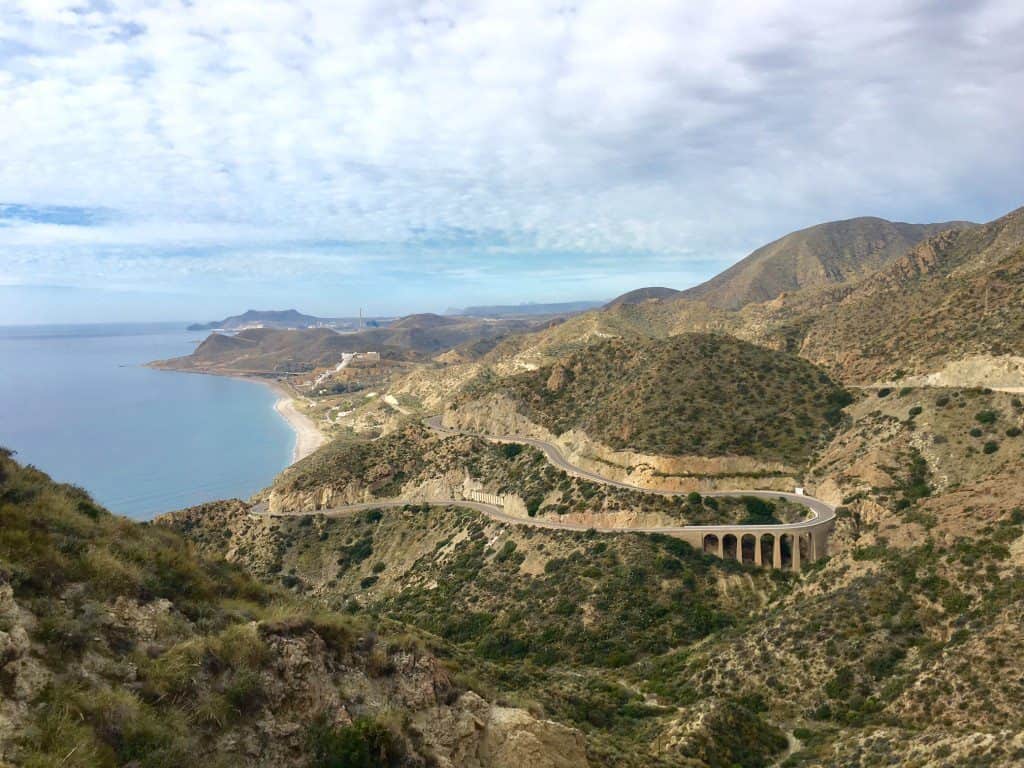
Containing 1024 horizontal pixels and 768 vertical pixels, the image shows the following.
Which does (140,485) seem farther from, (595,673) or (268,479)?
(595,673)

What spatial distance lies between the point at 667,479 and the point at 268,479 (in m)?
74.7

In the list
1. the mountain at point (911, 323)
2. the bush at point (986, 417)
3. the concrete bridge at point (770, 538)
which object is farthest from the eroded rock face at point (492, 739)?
the mountain at point (911, 323)

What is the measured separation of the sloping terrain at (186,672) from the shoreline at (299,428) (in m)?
97.5

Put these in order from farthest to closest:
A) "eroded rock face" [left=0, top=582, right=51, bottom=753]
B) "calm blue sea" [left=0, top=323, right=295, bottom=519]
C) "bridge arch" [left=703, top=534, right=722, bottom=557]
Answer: "calm blue sea" [left=0, top=323, right=295, bottom=519]
"bridge arch" [left=703, top=534, right=722, bottom=557]
"eroded rock face" [left=0, top=582, right=51, bottom=753]

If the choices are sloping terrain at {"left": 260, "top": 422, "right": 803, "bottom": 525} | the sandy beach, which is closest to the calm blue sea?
the sandy beach

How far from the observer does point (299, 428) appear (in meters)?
139

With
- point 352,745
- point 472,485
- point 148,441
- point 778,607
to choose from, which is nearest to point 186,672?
point 352,745

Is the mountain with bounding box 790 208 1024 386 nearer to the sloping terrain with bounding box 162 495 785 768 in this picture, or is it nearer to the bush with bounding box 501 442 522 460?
the sloping terrain with bounding box 162 495 785 768

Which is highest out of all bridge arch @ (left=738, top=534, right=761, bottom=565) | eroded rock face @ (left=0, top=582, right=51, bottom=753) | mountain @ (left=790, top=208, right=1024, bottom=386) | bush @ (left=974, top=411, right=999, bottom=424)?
mountain @ (left=790, top=208, right=1024, bottom=386)

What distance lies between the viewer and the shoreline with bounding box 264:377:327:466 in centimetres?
11719

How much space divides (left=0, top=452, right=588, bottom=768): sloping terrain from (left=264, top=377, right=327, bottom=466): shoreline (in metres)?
97.5

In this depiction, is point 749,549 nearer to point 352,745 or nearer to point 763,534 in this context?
point 763,534

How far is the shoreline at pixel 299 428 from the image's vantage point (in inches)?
4614

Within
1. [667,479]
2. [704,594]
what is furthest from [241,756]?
[667,479]
